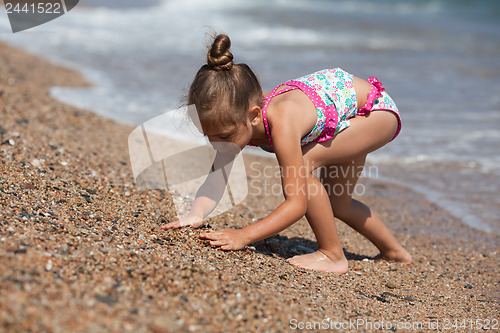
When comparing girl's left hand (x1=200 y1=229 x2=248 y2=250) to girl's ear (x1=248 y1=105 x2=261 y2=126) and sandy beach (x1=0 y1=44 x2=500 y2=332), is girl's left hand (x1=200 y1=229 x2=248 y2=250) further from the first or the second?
girl's ear (x1=248 y1=105 x2=261 y2=126)

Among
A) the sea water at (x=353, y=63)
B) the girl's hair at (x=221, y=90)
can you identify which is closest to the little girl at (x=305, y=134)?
the girl's hair at (x=221, y=90)

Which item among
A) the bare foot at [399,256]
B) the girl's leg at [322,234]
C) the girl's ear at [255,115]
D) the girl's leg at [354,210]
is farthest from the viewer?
the bare foot at [399,256]

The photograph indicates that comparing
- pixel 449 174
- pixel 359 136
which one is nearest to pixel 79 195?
pixel 359 136

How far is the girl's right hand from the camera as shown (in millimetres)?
2914

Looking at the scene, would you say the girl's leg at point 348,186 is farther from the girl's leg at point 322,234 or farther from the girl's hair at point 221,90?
the girl's hair at point 221,90

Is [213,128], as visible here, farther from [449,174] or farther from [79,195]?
[449,174]

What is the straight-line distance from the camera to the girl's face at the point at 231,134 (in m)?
2.69

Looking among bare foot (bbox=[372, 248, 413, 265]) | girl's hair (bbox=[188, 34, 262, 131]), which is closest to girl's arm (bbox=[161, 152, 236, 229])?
girl's hair (bbox=[188, 34, 262, 131])

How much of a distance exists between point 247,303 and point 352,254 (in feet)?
5.19

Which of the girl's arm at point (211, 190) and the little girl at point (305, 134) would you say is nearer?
the little girl at point (305, 134)

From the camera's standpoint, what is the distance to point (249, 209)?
3891 millimetres

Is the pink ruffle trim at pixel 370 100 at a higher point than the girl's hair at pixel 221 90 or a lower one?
lower

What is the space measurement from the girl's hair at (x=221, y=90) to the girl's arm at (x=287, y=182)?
0.73ft

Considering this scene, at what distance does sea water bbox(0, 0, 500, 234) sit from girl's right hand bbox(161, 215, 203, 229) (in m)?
0.70
